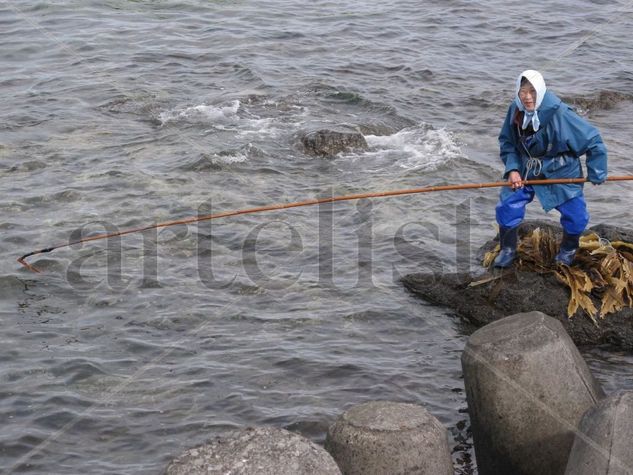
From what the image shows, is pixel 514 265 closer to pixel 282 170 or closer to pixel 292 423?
pixel 292 423

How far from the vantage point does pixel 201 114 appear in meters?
15.1

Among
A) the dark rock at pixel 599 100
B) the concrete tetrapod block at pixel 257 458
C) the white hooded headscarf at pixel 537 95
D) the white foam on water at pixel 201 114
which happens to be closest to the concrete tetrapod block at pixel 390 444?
the concrete tetrapod block at pixel 257 458

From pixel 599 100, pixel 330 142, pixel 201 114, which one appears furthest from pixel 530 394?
pixel 599 100

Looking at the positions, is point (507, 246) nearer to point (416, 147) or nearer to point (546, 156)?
point (546, 156)

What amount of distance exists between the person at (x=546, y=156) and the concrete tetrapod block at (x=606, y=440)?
3.23m

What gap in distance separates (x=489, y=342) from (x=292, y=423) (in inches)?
78.2

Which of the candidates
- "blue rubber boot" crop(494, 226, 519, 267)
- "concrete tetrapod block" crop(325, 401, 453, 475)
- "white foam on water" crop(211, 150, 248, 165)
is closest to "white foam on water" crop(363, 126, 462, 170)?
"white foam on water" crop(211, 150, 248, 165)

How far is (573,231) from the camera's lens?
27.8 ft

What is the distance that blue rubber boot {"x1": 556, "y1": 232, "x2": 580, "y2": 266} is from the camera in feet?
28.1

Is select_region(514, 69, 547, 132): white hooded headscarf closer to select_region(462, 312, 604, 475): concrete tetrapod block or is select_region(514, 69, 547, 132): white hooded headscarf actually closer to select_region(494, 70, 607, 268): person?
select_region(494, 70, 607, 268): person

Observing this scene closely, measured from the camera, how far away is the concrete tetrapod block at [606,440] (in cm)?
507

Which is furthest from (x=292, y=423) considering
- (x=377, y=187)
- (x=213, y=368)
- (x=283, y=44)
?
(x=283, y=44)

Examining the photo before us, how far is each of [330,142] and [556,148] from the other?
5915 mm

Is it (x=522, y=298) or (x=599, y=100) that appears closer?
(x=522, y=298)
